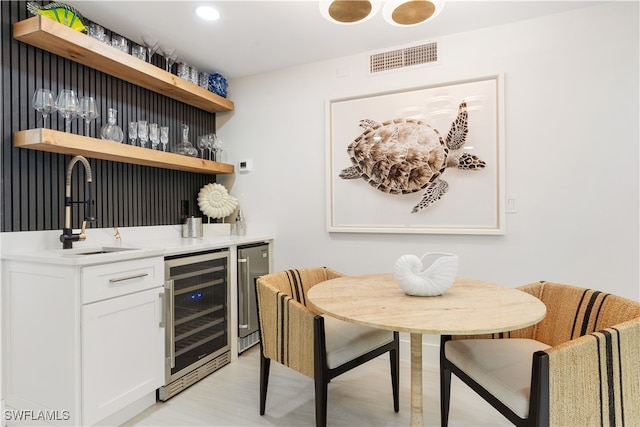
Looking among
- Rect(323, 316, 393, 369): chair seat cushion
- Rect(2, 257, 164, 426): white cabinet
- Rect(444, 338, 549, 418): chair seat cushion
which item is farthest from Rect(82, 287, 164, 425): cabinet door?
Rect(444, 338, 549, 418): chair seat cushion

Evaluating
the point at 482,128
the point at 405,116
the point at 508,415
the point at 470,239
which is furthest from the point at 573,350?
the point at 405,116

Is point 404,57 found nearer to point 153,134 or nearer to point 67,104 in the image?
point 153,134

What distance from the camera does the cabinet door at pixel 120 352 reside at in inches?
68.8

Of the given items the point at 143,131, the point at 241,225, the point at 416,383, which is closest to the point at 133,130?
the point at 143,131

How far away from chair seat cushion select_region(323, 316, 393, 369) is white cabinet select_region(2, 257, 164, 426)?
3.67 ft

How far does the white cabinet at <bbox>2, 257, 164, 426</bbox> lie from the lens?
1.71 metres

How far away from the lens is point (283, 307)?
1743 mm

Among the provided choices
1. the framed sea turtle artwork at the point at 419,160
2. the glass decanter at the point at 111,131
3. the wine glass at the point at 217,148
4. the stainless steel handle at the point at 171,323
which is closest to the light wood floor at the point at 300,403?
the stainless steel handle at the point at 171,323

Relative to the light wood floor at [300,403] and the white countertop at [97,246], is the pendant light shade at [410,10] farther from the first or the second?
the light wood floor at [300,403]

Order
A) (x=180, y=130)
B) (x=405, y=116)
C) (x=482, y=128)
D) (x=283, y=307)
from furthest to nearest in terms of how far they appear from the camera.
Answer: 1. (x=180, y=130)
2. (x=405, y=116)
3. (x=482, y=128)
4. (x=283, y=307)

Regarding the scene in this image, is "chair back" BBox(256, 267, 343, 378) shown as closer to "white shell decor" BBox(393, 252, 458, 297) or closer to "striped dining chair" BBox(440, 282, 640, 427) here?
"white shell decor" BBox(393, 252, 458, 297)

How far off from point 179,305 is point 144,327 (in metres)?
0.28

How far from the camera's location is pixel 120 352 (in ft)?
6.22

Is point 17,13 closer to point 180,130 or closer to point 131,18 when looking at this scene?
point 131,18
